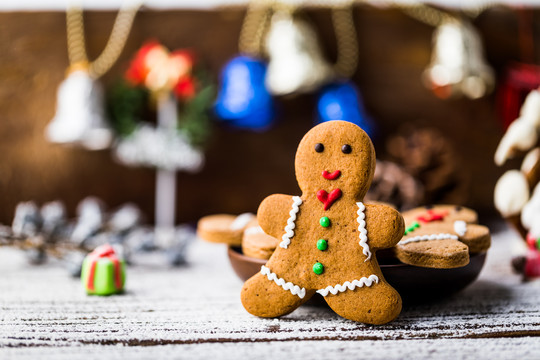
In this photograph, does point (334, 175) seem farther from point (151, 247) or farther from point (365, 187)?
point (151, 247)

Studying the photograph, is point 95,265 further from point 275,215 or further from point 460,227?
point 460,227

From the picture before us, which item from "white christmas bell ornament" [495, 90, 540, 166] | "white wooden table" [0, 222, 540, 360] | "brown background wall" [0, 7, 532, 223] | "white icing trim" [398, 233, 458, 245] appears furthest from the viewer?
"brown background wall" [0, 7, 532, 223]

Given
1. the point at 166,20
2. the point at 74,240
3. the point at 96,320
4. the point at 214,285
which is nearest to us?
the point at 96,320

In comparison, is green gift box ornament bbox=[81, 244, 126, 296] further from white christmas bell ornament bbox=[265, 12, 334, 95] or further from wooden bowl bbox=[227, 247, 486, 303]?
white christmas bell ornament bbox=[265, 12, 334, 95]

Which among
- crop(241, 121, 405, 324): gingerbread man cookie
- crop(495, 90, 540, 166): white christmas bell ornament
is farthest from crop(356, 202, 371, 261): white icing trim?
crop(495, 90, 540, 166): white christmas bell ornament

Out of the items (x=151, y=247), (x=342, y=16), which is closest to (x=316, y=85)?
(x=342, y=16)

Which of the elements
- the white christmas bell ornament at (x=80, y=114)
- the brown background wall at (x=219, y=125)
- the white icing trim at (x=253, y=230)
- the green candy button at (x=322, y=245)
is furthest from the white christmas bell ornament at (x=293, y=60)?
the green candy button at (x=322, y=245)

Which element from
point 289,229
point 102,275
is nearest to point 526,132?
point 289,229
